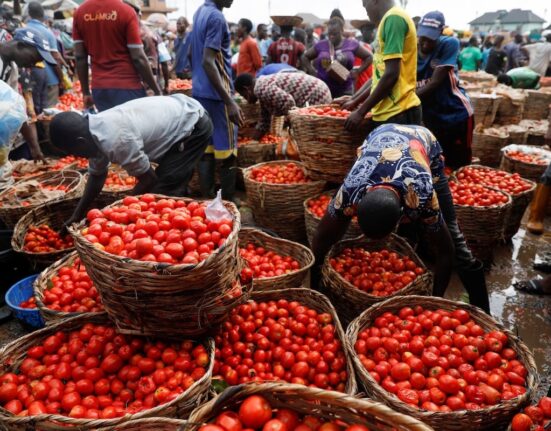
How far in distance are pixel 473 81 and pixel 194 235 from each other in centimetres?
1154

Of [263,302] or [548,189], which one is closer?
[263,302]

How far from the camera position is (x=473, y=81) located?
36.7 ft

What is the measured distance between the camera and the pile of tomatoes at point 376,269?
301 cm

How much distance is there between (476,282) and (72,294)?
110 inches

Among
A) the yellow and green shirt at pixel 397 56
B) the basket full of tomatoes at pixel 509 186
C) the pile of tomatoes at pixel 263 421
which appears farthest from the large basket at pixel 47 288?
the basket full of tomatoes at pixel 509 186

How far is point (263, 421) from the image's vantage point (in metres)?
1.43

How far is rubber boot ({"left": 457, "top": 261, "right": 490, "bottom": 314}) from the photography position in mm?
2959

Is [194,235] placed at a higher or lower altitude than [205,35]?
lower

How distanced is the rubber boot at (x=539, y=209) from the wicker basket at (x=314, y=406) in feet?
14.2

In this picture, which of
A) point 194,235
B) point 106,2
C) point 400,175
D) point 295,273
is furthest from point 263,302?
point 106,2

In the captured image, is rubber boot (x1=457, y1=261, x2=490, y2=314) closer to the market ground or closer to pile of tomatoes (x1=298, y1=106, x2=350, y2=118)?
the market ground


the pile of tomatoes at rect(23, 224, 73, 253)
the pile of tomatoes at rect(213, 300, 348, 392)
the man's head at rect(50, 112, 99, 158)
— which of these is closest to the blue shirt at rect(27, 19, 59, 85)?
the pile of tomatoes at rect(23, 224, 73, 253)

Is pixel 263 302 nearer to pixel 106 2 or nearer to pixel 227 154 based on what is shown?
pixel 227 154

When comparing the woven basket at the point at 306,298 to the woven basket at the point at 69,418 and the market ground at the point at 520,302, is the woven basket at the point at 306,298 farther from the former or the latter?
the market ground at the point at 520,302
